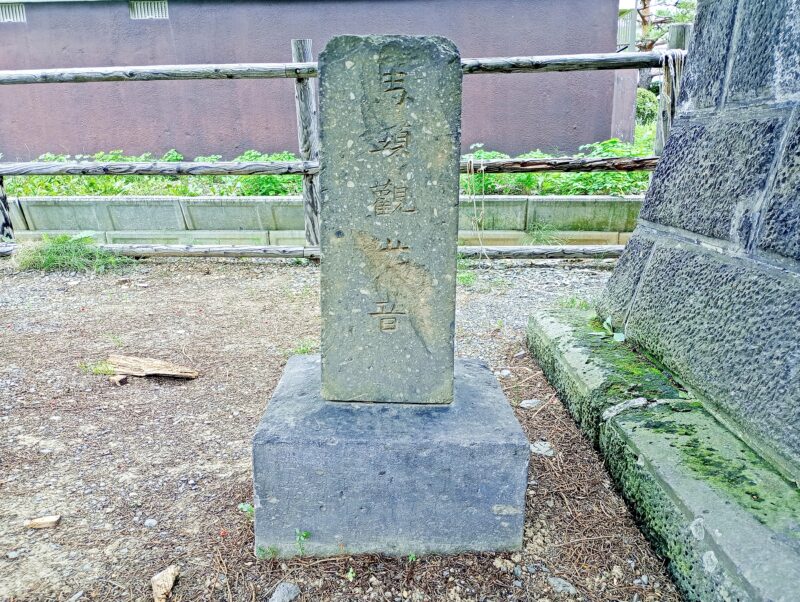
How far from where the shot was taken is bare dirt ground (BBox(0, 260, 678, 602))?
145cm

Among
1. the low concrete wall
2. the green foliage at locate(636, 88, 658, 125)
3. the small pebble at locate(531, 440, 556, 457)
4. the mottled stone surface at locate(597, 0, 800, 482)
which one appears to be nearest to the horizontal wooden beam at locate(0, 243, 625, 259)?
the low concrete wall

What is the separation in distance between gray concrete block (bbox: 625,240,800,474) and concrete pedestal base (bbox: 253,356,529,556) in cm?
68

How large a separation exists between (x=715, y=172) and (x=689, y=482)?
1.11m

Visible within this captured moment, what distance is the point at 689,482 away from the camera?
1.43 meters

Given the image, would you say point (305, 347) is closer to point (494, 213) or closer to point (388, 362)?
point (388, 362)

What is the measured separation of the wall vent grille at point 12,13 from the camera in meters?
6.79

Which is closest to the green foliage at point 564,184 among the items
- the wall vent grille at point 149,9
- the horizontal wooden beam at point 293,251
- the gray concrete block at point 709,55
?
the horizontal wooden beam at point 293,251

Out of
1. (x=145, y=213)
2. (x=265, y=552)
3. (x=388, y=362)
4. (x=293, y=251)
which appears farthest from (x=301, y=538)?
(x=145, y=213)

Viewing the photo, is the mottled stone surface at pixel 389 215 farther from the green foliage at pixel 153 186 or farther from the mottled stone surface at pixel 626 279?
the green foliage at pixel 153 186

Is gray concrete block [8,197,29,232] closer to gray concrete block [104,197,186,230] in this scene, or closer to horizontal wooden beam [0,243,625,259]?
horizontal wooden beam [0,243,625,259]

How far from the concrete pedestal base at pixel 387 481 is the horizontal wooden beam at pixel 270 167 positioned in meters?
2.84

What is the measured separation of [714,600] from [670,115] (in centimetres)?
345

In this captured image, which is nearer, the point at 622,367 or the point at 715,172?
the point at 715,172

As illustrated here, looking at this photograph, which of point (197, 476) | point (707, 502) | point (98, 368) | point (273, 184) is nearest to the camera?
point (707, 502)
